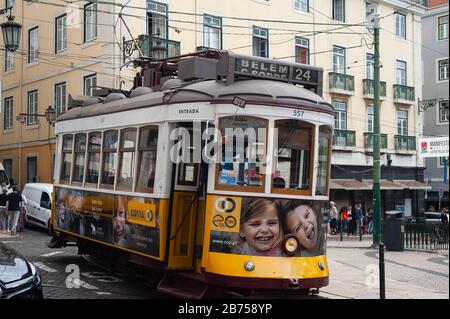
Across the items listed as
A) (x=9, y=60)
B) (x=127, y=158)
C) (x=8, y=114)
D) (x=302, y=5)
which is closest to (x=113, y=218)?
(x=127, y=158)

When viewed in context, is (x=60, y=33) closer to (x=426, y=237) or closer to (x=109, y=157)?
(x=426, y=237)

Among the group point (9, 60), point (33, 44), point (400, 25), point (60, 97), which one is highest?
point (400, 25)

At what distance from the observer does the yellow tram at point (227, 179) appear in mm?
8133

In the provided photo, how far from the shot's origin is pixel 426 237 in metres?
18.0

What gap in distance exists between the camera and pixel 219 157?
8281mm

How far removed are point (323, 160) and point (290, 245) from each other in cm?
143

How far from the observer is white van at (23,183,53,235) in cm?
1942

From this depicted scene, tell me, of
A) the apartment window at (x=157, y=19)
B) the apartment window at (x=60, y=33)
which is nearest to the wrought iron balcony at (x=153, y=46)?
the apartment window at (x=157, y=19)

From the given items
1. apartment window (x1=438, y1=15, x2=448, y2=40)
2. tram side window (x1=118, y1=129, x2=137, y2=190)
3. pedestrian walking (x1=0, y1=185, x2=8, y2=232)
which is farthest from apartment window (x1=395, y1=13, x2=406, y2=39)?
tram side window (x1=118, y1=129, x2=137, y2=190)

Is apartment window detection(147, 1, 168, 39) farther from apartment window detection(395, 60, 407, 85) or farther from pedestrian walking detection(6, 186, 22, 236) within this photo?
apartment window detection(395, 60, 407, 85)

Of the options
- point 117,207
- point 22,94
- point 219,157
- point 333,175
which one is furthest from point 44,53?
point 219,157

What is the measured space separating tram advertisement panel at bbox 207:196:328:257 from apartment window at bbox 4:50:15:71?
24.8 meters

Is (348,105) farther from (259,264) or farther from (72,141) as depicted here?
(259,264)

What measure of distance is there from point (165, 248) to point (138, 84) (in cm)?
503
